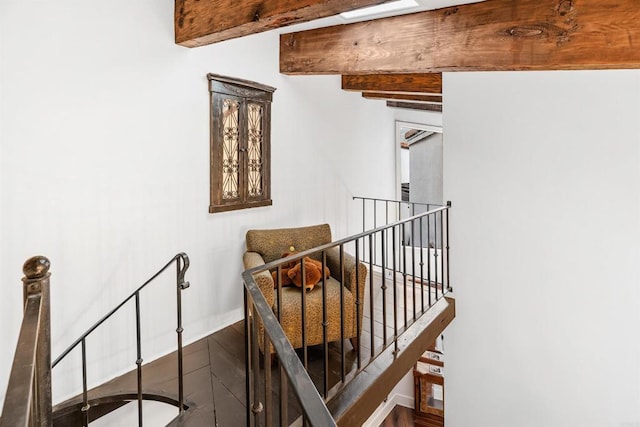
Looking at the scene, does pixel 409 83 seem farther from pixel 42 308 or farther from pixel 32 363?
pixel 32 363

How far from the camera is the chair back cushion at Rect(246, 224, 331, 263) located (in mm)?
3156

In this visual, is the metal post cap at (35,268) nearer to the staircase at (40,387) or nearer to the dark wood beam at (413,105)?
the staircase at (40,387)

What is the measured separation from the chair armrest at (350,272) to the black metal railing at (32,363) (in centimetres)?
151

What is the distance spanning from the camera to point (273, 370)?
2480mm

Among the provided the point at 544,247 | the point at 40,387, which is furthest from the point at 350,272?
the point at 40,387

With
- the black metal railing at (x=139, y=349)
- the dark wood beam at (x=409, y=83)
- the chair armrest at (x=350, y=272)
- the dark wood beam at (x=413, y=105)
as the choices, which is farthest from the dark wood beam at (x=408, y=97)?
the black metal railing at (x=139, y=349)

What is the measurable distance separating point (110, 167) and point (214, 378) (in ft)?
4.82

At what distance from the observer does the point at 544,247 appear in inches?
130

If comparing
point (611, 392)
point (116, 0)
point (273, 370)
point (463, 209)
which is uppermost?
point (116, 0)

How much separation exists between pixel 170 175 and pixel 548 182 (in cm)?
305

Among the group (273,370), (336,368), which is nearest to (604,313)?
(336,368)

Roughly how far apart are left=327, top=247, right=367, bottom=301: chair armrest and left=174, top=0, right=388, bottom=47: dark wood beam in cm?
143

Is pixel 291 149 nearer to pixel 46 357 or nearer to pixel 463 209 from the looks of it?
pixel 463 209

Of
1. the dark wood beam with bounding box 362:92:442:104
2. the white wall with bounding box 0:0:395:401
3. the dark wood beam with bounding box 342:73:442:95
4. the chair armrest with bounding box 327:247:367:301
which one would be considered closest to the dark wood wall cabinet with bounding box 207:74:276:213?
the white wall with bounding box 0:0:395:401
